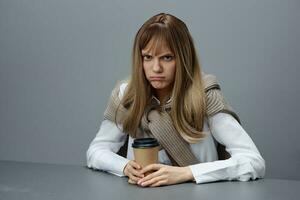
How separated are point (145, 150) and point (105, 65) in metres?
1.28

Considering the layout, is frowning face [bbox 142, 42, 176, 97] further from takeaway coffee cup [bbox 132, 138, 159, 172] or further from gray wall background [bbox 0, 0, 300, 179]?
gray wall background [bbox 0, 0, 300, 179]

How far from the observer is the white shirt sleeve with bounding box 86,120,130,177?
160 cm

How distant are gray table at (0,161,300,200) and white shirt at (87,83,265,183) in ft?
0.12

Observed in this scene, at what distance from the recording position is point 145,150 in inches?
54.9

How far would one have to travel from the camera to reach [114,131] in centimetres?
182

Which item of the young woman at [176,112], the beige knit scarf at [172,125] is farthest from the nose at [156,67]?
the beige knit scarf at [172,125]

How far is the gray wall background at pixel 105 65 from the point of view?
240 cm

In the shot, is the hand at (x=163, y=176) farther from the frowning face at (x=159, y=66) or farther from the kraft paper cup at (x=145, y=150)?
the frowning face at (x=159, y=66)

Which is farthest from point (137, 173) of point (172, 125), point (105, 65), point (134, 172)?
point (105, 65)

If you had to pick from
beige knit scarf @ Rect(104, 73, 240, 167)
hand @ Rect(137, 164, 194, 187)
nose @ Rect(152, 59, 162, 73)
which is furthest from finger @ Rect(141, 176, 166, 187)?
nose @ Rect(152, 59, 162, 73)

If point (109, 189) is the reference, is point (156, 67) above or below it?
above

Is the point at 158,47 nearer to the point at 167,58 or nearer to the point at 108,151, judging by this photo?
the point at 167,58

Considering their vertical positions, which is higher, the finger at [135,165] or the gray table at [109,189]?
the finger at [135,165]

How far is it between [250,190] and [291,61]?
118 centimetres
